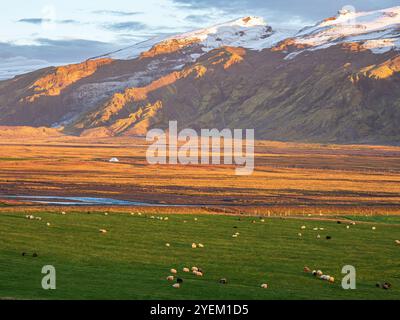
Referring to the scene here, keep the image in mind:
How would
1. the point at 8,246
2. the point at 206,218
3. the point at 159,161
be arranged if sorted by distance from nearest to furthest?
the point at 8,246, the point at 206,218, the point at 159,161

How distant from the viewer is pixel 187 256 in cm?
2828

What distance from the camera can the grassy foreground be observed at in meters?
22.0

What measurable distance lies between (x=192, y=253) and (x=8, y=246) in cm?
604

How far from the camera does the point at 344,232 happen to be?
3703 centimetres

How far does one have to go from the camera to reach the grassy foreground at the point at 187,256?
22.0 meters

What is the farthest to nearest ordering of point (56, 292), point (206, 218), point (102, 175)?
point (102, 175)
point (206, 218)
point (56, 292)

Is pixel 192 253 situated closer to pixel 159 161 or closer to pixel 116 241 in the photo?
pixel 116 241

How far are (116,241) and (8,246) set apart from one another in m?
4.28

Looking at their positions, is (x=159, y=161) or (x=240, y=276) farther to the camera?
(x=159, y=161)
